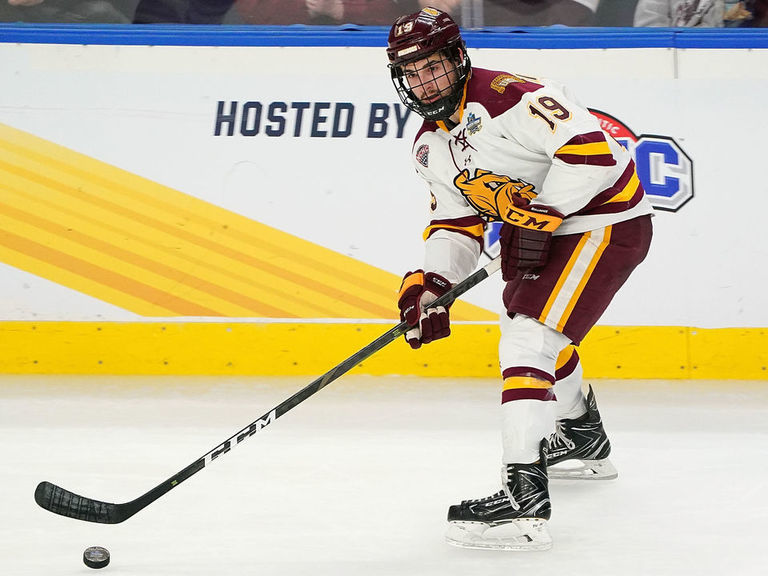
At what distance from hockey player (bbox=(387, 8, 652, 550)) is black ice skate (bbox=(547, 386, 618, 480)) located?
408 millimetres

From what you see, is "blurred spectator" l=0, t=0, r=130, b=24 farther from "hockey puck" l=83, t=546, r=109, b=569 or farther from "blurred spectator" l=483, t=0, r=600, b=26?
"hockey puck" l=83, t=546, r=109, b=569

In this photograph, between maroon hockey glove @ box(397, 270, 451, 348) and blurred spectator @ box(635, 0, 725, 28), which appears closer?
maroon hockey glove @ box(397, 270, 451, 348)

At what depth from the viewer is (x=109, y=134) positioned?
3938mm

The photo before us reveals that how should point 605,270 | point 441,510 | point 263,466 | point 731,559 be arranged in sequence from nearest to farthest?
point 731,559
point 605,270
point 441,510
point 263,466

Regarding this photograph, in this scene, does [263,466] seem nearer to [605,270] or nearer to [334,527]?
[334,527]

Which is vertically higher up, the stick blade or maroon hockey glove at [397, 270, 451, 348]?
maroon hockey glove at [397, 270, 451, 348]

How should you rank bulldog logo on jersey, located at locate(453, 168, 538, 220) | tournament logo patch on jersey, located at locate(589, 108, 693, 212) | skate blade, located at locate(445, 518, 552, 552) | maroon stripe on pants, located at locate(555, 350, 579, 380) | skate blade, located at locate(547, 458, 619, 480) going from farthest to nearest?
tournament logo patch on jersey, located at locate(589, 108, 693, 212), skate blade, located at locate(547, 458, 619, 480), maroon stripe on pants, located at locate(555, 350, 579, 380), bulldog logo on jersey, located at locate(453, 168, 538, 220), skate blade, located at locate(445, 518, 552, 552)

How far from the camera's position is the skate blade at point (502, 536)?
232 centimetres

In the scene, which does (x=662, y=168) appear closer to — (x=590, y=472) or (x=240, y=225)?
(x=590, y=472)

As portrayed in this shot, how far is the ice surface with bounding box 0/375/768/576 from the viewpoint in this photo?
2.29 meters

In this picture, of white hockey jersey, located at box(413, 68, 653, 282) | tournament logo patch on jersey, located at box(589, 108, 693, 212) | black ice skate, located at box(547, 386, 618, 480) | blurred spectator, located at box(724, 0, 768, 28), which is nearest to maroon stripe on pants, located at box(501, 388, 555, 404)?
white hockey jersey, located at box(413, 68, 653, 282)

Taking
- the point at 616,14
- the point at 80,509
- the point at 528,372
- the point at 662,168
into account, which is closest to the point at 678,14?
the point at 616,14

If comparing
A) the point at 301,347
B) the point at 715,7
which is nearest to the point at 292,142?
the point at 301,347

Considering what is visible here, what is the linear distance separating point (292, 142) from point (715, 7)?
1.65 m
